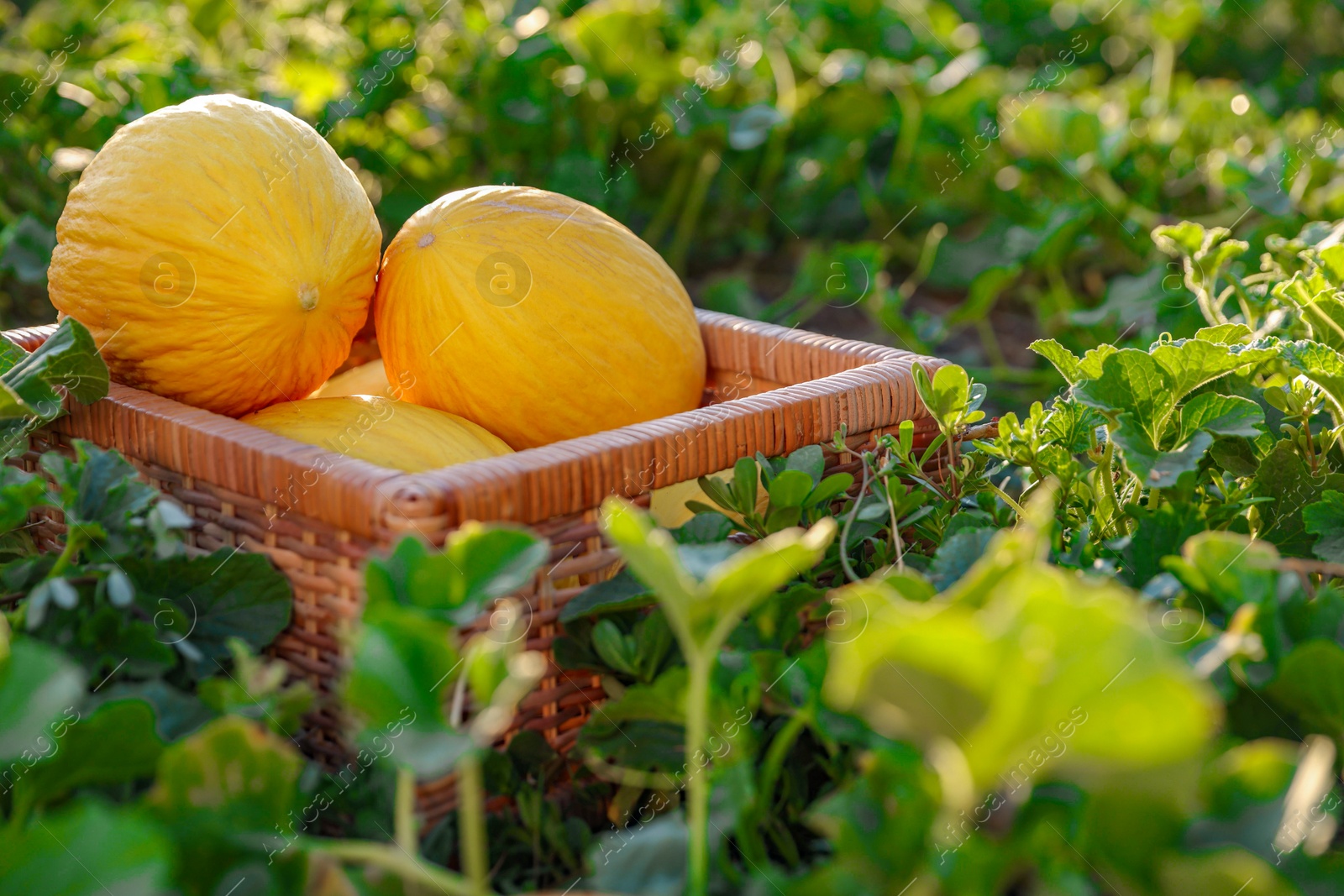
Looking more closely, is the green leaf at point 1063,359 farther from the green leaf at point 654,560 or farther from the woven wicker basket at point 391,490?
the green leaf at point 654,560

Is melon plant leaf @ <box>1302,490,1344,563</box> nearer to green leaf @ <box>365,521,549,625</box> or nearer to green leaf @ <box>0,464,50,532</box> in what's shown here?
green leaf @ <box>365,521,549,625</box>

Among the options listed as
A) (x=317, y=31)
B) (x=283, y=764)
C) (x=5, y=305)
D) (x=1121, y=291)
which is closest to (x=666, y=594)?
(x=283, y=764)

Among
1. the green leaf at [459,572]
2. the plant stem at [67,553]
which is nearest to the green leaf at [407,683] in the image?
the green leaf at [459,572]

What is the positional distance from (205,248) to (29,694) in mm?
507

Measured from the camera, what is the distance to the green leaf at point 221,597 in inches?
29.9

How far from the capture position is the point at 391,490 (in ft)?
2.31

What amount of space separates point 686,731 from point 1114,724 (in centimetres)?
31

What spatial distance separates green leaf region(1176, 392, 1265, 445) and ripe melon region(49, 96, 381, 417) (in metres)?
0.62

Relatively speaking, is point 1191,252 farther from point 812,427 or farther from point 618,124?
point 618,124

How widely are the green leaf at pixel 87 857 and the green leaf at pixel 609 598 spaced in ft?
0.98

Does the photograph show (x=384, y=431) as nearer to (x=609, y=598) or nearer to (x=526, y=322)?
(x=526, y=322)

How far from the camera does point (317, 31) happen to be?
7.22ft

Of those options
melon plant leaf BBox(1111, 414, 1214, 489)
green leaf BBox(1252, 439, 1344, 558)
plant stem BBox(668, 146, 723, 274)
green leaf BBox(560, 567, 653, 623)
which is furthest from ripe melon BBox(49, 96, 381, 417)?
plant stem BBox(668, 146, 723, 274)

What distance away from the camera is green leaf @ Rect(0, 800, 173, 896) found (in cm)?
46
